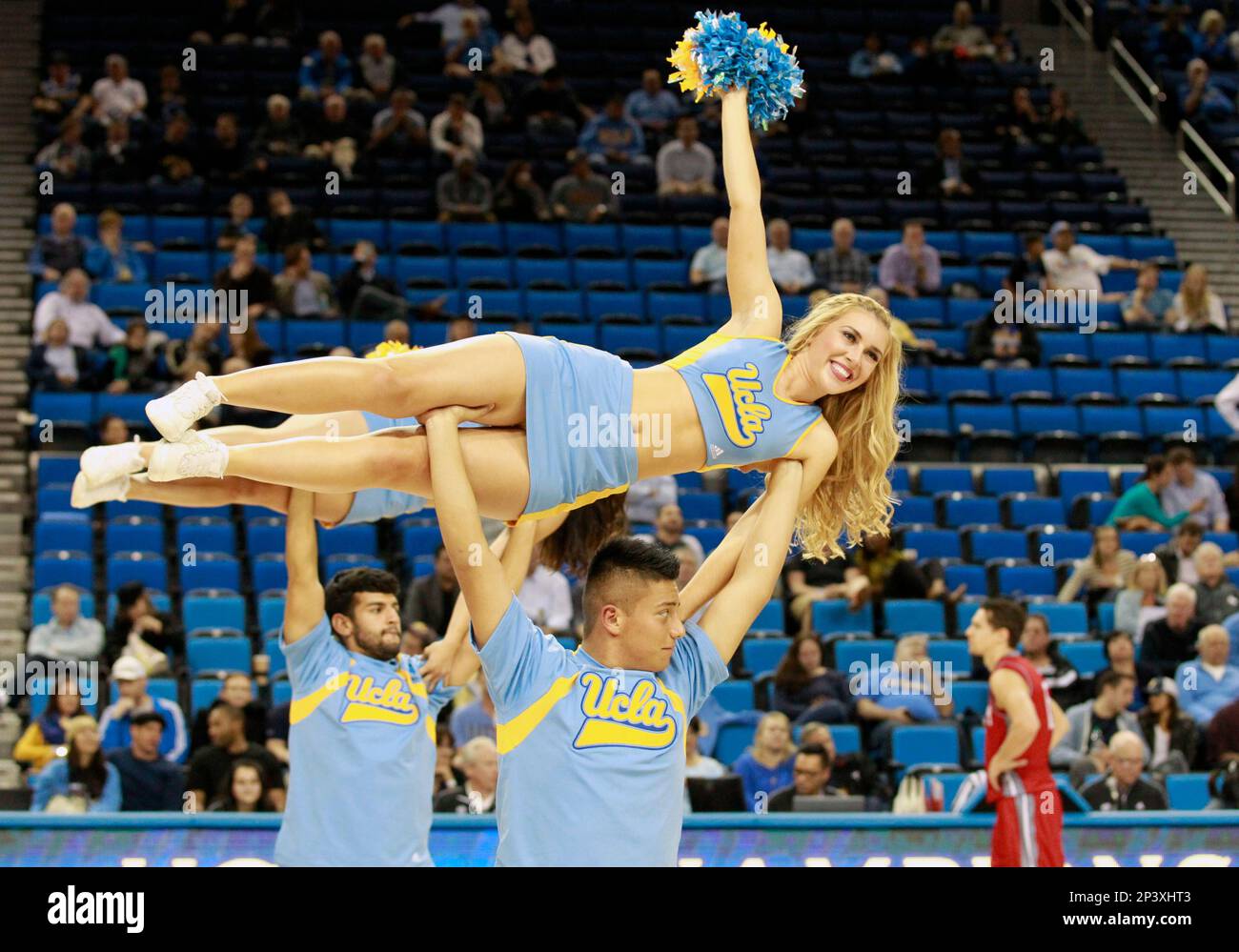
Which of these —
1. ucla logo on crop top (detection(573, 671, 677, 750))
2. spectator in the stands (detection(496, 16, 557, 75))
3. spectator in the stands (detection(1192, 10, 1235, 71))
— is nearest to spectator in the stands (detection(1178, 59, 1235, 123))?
spectator in the stands (detection(1192, 10, 1235, 71))

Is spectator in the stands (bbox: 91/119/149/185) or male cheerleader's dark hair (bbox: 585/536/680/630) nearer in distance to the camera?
male cheerleader's dark hair (bbox: 585/536/680/630)

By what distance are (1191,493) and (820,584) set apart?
247 centimetres

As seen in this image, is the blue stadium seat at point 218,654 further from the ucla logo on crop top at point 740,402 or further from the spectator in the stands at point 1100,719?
the ucla logo on crop top at point 740,402

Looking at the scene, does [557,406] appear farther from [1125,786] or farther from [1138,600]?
[1138,600]

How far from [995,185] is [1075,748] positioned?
20.8 ft

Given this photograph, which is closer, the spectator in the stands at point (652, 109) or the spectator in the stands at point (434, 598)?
the spectator in the stands at point (434, 598)

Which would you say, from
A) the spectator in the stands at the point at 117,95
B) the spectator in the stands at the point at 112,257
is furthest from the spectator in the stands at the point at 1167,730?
the spectator in the stands at the point at 117,95

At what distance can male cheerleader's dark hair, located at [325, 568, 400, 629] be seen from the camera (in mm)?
4867

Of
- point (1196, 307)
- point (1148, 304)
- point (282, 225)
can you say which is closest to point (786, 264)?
point (1148, 304)

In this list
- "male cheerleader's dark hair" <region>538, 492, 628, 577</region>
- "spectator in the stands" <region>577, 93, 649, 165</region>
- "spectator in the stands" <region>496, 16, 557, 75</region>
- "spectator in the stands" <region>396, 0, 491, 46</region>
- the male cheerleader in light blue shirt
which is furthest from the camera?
"spectator in the stands" <region>396, 0, 491, 46</region>

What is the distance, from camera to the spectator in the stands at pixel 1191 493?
10.0m

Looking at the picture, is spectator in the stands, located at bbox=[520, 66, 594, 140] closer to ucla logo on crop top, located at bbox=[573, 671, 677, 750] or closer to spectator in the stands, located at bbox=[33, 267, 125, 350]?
spectator in the stands, located at bbox=[33, 267, 125, 350]

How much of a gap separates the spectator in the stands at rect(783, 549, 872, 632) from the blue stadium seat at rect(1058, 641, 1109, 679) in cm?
104

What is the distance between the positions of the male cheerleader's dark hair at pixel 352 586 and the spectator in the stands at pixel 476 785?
6.62ft
